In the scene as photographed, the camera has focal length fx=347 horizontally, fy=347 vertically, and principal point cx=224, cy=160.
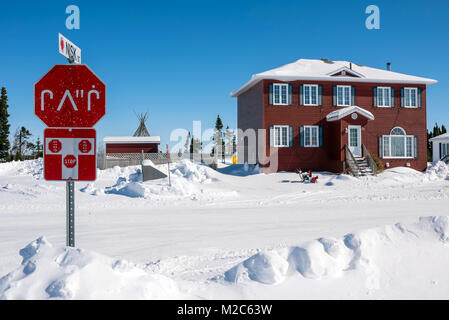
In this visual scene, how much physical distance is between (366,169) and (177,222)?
16311 millimetres

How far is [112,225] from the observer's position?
870cm

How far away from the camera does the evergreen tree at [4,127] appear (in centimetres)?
4556

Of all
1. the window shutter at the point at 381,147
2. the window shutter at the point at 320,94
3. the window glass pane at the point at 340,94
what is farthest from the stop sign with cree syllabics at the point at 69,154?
the window shutter at the point at 381,147

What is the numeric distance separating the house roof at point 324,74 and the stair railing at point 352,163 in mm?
5415

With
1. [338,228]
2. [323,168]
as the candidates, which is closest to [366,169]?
[323,168]

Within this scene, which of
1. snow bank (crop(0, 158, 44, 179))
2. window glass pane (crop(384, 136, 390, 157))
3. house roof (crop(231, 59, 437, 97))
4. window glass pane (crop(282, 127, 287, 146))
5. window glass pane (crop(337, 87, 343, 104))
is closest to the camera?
house roof (crop(231, 59, 437, 97))

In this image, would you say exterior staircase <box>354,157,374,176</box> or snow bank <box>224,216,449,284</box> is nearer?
snow bank <box>224,216,449,284</box>

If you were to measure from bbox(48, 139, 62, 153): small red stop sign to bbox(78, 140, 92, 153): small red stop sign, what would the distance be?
22 cm

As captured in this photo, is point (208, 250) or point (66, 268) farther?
point (208, 250)

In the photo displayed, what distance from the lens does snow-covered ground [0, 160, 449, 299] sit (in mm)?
3525

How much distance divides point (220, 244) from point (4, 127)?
49.5 m

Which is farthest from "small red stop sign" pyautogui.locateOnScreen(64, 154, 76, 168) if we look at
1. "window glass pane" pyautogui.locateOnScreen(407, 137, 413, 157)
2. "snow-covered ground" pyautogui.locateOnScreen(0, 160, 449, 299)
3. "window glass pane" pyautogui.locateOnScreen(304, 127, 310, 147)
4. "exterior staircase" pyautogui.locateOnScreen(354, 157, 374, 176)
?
"window glass pane" pyautogui.locateOnScreen(407, 137, 413, 157)

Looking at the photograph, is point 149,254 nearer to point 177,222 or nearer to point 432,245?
point 177,222

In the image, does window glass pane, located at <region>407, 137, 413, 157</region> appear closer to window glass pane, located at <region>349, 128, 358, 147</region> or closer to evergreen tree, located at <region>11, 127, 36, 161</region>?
window glass pane, located at <region>349, 128, 358, 147</region>
